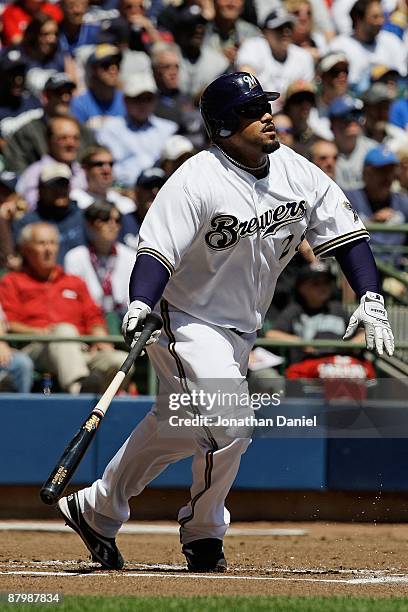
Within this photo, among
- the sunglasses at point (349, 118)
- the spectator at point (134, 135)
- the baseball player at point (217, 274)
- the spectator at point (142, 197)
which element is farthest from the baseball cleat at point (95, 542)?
the sunglasses at point (349, 118)

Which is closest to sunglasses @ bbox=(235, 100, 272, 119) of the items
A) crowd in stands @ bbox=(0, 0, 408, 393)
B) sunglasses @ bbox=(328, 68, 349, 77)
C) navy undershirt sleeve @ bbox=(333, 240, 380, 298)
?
navy undershirt sleeve @ bbox=(333, 240, 380, 298)

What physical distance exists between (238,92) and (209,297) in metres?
0.89

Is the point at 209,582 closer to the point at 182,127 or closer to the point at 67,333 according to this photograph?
the point at 67,333

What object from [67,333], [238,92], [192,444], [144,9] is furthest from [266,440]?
[144,9]

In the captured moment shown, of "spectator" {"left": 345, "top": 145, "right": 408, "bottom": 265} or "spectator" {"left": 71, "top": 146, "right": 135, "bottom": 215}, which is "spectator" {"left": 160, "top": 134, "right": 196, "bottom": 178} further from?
"spectator" {"left": 345, "top": 145, "right": 408, "bottom": 265}

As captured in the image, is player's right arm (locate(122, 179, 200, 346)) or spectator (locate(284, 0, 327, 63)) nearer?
player's right arm (locate(122, 179, 200, 346))

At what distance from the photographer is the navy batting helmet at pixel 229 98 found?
5.41 meters

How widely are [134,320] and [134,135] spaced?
5.39m

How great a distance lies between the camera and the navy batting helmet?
5.41 m

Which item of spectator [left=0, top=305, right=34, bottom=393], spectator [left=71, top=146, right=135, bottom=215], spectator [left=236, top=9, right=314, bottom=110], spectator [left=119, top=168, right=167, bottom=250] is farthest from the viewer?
spectator [left=236, top=9, right=314, bottom=110]

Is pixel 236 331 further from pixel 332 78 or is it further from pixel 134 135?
pixel 332 78

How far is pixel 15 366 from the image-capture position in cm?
782

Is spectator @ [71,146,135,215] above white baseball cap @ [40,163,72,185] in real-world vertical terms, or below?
below

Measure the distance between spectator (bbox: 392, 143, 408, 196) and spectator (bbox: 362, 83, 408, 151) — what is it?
456 mm
